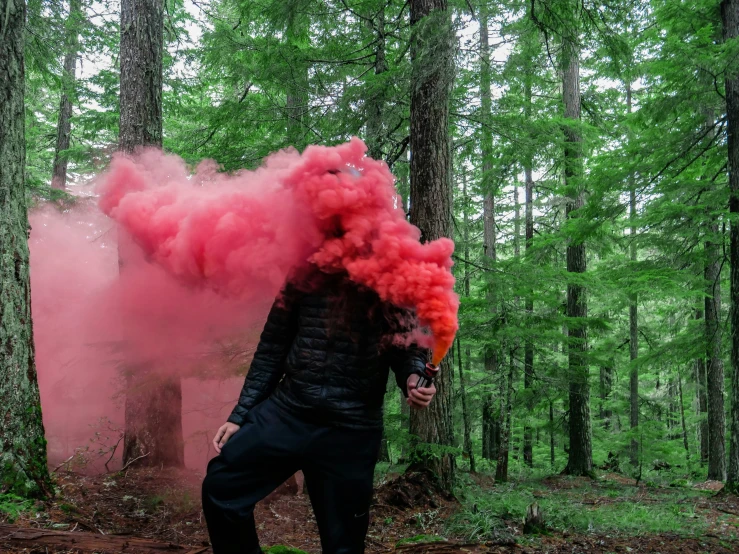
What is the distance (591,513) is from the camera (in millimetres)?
7441

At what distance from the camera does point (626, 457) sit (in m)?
20.8

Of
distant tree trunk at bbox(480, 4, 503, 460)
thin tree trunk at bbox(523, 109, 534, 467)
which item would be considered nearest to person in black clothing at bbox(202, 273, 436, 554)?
distant tree trunk at bbox(480, 4, 503, 460)

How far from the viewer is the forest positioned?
16.5 ft

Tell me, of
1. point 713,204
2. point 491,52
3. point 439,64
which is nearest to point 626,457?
point 713,204

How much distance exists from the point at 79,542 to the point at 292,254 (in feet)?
9.86

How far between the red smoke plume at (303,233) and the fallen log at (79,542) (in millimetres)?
2123

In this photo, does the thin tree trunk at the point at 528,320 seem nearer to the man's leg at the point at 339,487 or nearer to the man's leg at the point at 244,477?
the man's leg at the point at 339,487

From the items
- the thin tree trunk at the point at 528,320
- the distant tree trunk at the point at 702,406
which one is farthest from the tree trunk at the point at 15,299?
the distant tree trunk at the point at 702,406

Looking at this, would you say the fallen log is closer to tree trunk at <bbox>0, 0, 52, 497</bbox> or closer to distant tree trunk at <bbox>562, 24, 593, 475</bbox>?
tree trunk at <bbox>0, 0, 52, 497</bbox>

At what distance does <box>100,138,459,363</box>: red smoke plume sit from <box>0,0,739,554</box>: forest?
0.18 feet

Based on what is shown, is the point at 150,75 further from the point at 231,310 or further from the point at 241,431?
the point at 241,431

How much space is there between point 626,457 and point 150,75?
21726 millimetres

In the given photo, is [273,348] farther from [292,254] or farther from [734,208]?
[734,208]

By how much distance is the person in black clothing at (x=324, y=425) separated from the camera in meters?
2.92
